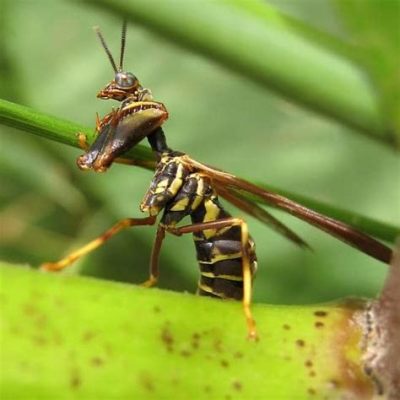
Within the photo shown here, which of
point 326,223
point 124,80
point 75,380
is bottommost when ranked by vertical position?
point 75,380

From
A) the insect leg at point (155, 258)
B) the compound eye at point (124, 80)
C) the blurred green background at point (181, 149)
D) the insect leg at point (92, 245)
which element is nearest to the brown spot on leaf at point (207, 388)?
the insect leg at point (92, 245)

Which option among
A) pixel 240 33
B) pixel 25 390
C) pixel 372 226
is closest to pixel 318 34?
pixel 240 33

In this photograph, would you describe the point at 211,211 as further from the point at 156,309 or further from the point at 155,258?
the point at 156,309

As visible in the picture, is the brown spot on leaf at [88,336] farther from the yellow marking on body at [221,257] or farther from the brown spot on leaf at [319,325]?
the yellow marking on body at [221,257]

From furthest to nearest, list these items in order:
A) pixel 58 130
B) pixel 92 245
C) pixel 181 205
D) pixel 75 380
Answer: pixel 181 205
pixel 92 245
pixel 58 130
pixel 75 380

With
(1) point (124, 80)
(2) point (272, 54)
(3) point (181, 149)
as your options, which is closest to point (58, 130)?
(1) point (124, 80)

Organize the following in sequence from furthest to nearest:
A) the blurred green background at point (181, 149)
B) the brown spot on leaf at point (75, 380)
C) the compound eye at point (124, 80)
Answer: the blurred green background at point (181, 149) → the compound eye at point (124, 80) → the brown spot on leaf at point (75, 380)

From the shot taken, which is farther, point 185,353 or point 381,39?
point 381,39
